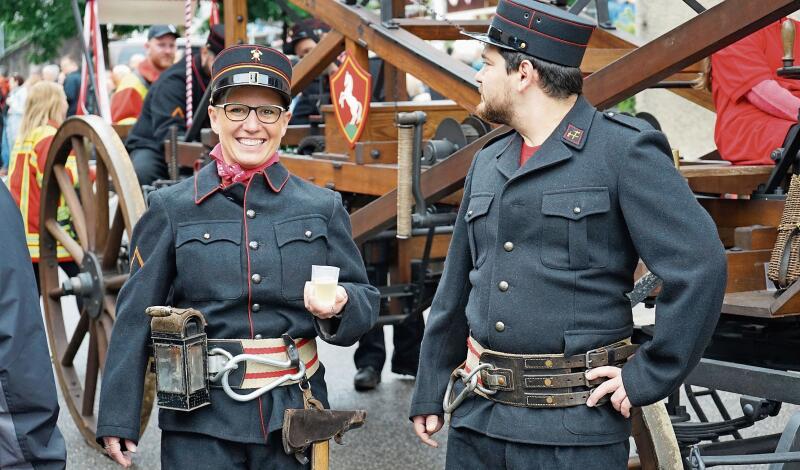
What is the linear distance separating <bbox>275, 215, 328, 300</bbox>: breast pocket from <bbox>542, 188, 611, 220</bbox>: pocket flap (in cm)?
69

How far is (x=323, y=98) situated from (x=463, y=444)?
3896mm

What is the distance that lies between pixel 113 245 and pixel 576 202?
3.24m

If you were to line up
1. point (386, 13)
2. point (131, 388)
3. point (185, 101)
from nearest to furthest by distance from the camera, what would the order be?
point (131, 388), point (386, 13), point (185, 101)

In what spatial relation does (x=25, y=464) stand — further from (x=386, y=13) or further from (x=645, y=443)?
(x=386, y=13)

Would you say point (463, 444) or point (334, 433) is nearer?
point (463, 444)

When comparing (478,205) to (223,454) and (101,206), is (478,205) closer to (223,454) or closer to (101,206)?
(223,454)

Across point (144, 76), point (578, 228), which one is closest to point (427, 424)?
point (578, 228)

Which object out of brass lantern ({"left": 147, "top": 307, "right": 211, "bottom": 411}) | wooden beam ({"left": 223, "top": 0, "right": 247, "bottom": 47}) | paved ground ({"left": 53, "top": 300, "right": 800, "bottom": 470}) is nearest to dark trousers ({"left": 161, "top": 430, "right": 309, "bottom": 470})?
brass lantern ({"left": 147, "top": 307, "right": 211, "bottom": 411})

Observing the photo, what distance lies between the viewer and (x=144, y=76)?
342 inches

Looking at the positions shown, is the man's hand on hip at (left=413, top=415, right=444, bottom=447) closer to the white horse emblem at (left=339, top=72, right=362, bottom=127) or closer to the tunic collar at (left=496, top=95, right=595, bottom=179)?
the tunic collar at (left=496, top=95, right=595, bottom=179)

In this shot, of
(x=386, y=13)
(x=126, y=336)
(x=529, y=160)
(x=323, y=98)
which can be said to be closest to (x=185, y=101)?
(x=323, y=98)

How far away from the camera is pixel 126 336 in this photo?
9.91 feet

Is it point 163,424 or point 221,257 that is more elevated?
point 221,257

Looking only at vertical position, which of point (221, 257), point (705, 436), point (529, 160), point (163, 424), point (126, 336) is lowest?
point (705, 436)
